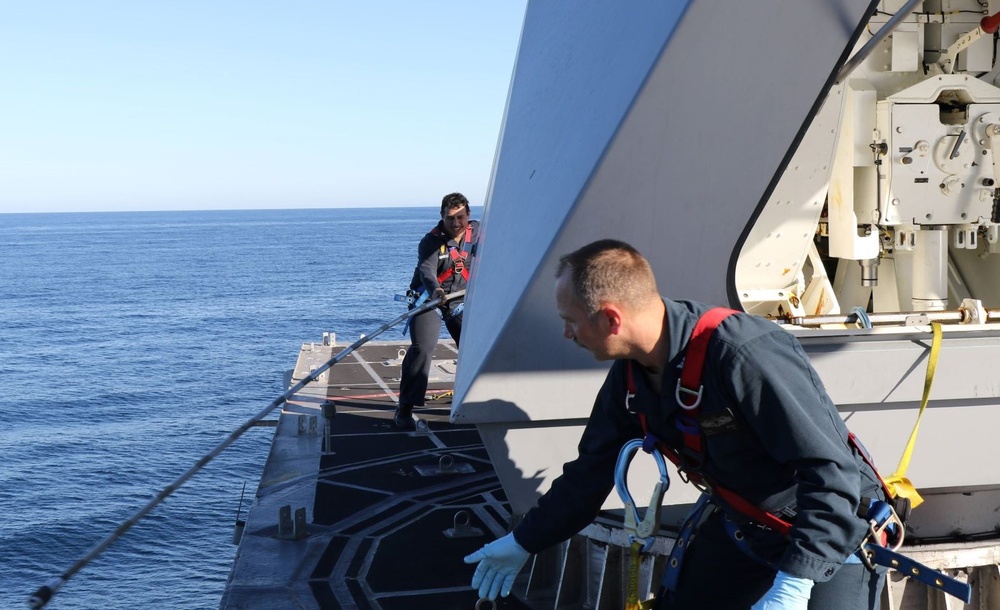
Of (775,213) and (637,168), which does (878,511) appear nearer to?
(637,168)

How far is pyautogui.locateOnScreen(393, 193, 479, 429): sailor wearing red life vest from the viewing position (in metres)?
9.05

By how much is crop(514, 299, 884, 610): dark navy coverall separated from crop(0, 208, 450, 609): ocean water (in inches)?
537

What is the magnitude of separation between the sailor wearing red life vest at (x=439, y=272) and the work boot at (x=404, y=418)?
0.65 meters

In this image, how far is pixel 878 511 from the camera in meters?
2.74

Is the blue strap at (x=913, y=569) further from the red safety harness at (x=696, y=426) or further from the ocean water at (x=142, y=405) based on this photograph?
the ocean water at (x=142, y=405)

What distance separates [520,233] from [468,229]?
5.03 meters

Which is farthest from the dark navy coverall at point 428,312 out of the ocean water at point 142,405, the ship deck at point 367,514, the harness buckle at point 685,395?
the ocean water at point 142,405

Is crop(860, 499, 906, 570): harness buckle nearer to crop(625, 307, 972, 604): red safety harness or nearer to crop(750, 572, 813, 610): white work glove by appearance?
crop(625, 307, 972, 604): red safety harness

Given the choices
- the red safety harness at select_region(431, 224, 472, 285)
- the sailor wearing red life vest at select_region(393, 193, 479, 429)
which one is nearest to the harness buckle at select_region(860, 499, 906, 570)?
the sailor wearing red life vest at select_region(393, 193, 479, 429)

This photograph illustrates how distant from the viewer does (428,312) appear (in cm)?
945

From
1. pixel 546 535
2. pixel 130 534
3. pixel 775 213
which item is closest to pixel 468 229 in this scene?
pixel 775 213

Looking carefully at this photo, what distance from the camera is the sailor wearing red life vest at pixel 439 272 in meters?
9.05

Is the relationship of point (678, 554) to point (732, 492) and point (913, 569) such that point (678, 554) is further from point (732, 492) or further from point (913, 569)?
point (913, 569)

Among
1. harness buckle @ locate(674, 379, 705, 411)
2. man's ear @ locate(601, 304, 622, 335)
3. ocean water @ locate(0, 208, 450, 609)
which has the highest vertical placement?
man's ear @ locate(601, 304, 622, 335)
